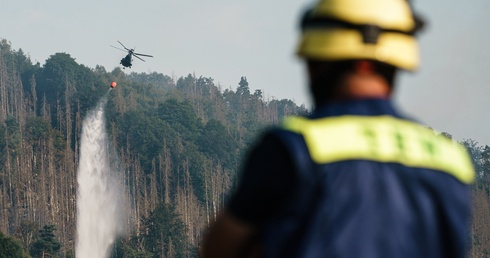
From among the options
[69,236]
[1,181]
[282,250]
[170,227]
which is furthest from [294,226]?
[1,181]

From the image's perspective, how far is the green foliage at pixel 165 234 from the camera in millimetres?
118625

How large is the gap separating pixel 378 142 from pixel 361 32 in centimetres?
30

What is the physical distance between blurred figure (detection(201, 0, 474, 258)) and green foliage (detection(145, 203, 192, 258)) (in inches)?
4520

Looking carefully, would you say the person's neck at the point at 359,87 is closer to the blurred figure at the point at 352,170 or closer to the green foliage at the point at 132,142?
the blurred figure at the point at 352,170

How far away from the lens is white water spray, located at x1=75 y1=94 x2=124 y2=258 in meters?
126

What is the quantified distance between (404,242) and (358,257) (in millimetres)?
135

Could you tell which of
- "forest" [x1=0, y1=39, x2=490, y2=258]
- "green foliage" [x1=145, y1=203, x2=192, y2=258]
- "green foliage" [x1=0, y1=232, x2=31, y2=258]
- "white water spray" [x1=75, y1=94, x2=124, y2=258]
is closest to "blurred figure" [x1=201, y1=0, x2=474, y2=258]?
"green foliage" [x1=0, y1=232, x2=31, y2=258]

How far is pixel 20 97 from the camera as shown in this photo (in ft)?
603

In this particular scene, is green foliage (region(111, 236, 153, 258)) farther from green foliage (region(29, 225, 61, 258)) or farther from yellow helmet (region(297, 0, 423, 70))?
yellow helmet (region(297, 0, 423, 70))

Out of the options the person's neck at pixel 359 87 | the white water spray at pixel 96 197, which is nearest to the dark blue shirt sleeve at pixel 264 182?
the person's neck at pixel 359 87

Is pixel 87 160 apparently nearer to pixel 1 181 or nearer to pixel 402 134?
pixel 1 181

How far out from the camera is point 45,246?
108 m

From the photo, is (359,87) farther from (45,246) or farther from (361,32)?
(45,246)

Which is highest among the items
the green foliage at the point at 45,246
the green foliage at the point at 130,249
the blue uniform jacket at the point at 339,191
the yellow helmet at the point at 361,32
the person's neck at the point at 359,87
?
the yellow helmet at the point at 361,32
